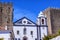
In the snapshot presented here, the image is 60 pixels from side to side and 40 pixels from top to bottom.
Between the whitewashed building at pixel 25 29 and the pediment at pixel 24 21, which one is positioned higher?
the pediment at pixel 24 21

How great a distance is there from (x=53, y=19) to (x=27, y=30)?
19233 millimetres

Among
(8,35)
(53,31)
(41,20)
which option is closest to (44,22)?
(41,20)

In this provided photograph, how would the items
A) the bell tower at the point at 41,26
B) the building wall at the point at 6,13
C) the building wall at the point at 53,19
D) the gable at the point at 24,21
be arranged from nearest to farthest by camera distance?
the gable at the point at 24,21
the bell tower at the point at 41,26
the building wall at the point at 6,13
the building wall at the point at 53,19

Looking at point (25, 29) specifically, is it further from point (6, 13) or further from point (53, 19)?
point (53, 19)

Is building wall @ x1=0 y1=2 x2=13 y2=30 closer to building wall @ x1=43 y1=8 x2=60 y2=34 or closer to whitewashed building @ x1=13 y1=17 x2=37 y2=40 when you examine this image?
whitewashed building @ x1=13 y1=17 x2=37 y2=40

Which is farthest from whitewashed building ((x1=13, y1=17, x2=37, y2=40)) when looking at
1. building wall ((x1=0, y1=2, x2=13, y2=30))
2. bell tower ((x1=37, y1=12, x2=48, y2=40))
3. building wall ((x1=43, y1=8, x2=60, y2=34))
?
building wall ((x1=43, y1=8, x2=60, y2=34))

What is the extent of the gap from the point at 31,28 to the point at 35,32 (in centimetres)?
168

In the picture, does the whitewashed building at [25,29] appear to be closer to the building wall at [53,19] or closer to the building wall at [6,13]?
the building wall at [6,13]

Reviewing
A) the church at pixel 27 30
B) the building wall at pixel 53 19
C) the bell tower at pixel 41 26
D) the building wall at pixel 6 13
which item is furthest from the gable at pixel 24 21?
the building wall at pixel 53 19

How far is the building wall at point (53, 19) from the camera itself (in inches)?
3123

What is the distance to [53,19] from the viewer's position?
3201 inches

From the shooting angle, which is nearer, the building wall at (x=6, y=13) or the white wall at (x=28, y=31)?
the white wall at (x=28, y=31)

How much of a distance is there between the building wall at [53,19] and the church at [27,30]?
13.6 metres

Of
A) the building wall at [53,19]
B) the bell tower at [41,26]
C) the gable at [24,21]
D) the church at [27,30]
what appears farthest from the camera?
the building wall at [53,19]
